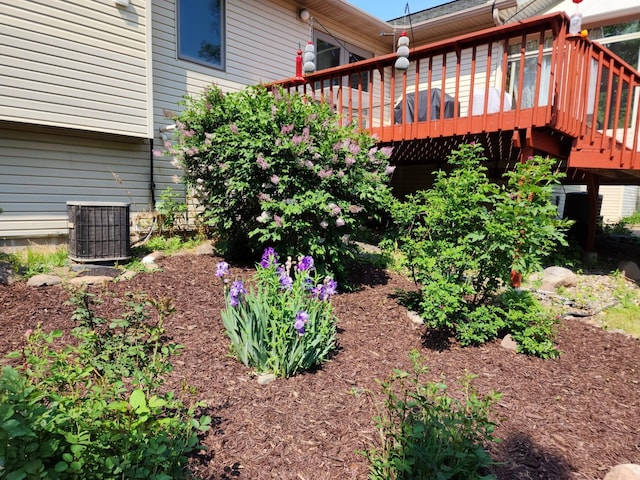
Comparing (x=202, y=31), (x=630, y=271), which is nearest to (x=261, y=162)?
(x=202, y=31)

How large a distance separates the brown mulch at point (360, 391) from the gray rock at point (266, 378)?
5 cm

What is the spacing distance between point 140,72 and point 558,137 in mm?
5717

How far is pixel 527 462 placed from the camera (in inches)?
76.0

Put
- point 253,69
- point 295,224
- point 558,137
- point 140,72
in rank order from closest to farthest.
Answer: point 295,224, point 558,137, point 140,72, point 253,69

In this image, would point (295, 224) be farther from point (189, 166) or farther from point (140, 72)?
point (140, 72)

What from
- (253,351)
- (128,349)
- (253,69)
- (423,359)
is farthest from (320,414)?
(253,69)

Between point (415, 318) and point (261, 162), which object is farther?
point (261, 162)

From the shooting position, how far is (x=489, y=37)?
15.8 feet

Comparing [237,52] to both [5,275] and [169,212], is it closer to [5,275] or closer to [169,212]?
[169,212]

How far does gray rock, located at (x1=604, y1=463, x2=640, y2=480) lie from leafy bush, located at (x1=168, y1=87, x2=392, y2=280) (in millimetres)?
2754

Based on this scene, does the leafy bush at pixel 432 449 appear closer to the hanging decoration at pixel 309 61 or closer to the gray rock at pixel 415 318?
the gray rock at pixel 415 318

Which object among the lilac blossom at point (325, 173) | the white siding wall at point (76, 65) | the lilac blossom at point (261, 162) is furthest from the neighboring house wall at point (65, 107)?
the lilac blossom at point (325, 173)

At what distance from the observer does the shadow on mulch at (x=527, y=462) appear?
6.06ft

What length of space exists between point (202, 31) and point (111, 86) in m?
2.44
